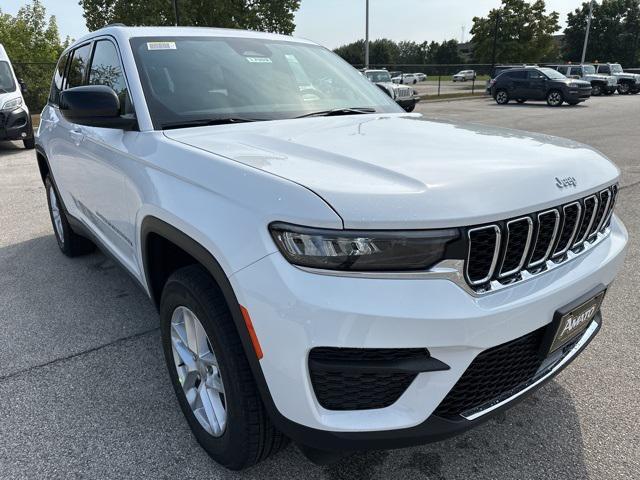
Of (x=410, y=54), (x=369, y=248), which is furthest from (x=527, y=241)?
(x=410, y=54)

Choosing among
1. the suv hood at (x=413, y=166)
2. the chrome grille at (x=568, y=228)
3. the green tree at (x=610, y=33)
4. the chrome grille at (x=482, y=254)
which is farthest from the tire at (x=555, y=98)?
the green tree at (x=610, y=33)

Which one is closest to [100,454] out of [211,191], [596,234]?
[211,191]

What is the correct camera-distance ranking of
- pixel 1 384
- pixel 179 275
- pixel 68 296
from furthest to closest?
pixel 68 296 → pixel 1 384 → pixel 179 275

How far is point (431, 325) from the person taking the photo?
4.77ft

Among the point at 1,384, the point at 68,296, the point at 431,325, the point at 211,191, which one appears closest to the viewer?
the point at 431,325

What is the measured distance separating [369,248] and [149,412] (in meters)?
1.58

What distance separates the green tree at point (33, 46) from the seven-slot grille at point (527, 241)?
21.0 metres

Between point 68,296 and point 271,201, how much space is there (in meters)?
2.84

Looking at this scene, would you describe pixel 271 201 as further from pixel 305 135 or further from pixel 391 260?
pixel 305 135

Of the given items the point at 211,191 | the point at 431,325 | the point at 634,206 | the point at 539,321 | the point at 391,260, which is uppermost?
the point at 211,191

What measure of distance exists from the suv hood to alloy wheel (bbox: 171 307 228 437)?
71cm

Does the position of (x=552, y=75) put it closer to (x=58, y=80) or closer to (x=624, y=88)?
(x=624, y=88)

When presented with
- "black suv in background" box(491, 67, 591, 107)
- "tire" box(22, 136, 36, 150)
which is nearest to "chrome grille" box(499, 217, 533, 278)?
"tire" box(22, 136, 36, 150)

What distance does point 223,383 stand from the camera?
6.01 ft
